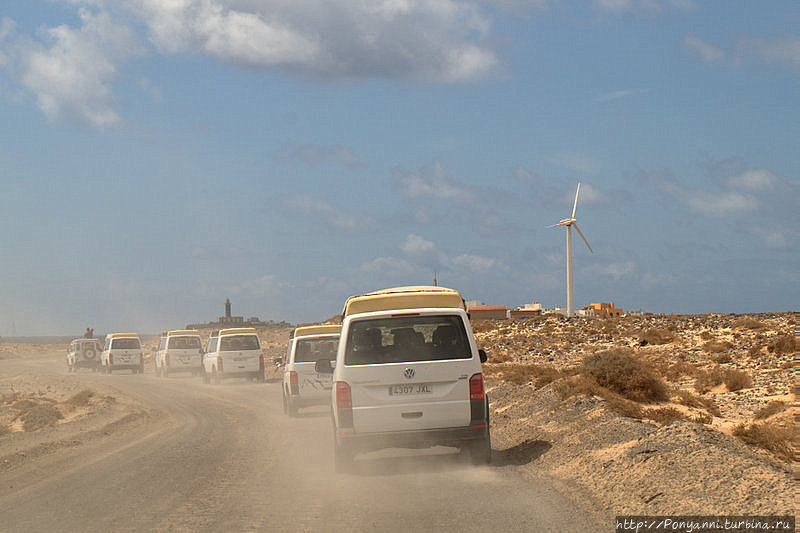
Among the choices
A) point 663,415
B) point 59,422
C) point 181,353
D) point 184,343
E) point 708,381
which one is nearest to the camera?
point 663,415

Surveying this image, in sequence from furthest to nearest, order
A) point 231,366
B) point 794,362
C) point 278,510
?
point 231,366
point 794,362
point 278,510

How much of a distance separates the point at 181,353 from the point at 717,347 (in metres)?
24.4

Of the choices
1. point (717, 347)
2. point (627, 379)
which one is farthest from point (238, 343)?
point (717, 347)

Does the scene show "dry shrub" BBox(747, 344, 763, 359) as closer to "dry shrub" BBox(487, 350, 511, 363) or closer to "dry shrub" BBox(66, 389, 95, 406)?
"dry shrub" BBox(487, 350, 511, 363)

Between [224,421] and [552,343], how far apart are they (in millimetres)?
28599

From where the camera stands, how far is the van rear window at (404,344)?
34.6ft

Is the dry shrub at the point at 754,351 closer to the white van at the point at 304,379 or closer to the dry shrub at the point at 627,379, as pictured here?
the dry shrub at the point at 627,379

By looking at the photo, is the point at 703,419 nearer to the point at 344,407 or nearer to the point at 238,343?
the point at 344,407

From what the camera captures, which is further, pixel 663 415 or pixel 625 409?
pixel 625 409

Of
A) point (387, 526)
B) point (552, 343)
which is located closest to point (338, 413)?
point (387, 526)

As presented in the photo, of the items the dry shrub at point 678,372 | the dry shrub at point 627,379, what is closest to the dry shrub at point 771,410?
the dry shrub at point 627,379

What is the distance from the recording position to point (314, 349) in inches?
738

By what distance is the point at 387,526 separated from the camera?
7.40 metres

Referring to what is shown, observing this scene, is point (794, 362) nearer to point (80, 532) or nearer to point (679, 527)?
point (679, 527)
